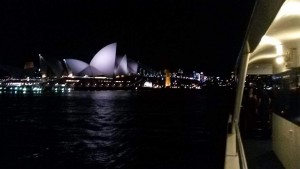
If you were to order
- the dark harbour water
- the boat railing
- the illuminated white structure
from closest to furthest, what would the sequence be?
the boat railing → the dark harbour water → the illuminated white structure

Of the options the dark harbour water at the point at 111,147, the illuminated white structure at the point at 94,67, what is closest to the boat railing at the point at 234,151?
the dark harbour water at the point at 111,147

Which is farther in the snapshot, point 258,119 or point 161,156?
point 161,156

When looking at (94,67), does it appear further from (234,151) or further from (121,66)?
(234,151)

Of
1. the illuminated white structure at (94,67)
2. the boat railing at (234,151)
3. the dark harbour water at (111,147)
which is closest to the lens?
the boat railing at (234,151)

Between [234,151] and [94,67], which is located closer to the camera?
[234,151]

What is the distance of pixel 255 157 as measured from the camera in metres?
6.41

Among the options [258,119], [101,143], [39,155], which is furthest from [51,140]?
[258,119]

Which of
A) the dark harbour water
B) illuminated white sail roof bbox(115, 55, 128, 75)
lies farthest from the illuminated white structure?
the dark harbour water

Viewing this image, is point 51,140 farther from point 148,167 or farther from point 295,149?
point 295,149

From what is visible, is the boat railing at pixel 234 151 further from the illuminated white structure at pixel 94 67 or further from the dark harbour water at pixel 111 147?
the illuminated white structure at pixel 94 67

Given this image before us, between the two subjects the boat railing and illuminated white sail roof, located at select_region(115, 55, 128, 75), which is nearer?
the boat railing

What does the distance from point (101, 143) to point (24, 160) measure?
4.83m

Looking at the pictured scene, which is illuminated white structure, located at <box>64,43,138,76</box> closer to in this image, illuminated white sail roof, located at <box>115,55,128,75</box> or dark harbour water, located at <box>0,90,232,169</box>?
illuminated white sail roof, located at <box>115,55,128,75</box>

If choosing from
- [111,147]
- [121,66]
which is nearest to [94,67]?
[121,66]
